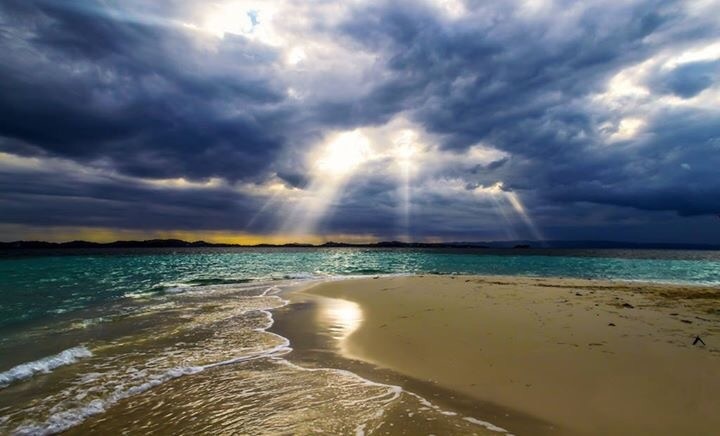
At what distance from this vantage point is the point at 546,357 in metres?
8.02

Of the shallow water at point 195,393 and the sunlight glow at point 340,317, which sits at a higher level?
the shallow water at point 195,393

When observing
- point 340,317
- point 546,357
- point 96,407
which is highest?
point 546,357

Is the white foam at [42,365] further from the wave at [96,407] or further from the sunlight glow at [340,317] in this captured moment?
the sunlight glow at [340,317]

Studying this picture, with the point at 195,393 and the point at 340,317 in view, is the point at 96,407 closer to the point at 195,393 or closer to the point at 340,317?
the point at 195,393

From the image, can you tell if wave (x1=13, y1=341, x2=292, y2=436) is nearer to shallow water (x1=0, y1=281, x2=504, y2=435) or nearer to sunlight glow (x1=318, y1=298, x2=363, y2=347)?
shallow water (x1=0, y1=281, x2=504, y2=435)

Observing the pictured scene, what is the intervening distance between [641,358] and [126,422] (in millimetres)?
9939

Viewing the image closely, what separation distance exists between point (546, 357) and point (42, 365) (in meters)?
11.8

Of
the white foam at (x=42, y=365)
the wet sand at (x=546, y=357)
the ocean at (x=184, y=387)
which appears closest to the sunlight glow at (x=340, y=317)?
the wet sand at (x=546, y=357)

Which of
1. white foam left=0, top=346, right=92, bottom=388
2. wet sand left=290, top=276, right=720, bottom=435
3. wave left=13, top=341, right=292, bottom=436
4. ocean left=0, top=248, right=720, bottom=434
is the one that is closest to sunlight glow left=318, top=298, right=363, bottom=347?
wet sand left=290, top=276, right=720, bottom=435

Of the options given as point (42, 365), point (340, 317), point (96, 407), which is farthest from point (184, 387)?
point (340, 317)

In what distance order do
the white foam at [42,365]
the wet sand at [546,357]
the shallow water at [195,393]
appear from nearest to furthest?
the shallow water at [195,393] → the wet sand at [546,357] → the white foam at [42,365]

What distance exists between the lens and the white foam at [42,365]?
25.5 ft

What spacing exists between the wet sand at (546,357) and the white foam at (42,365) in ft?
17.9

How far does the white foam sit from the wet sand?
5.45 metres
